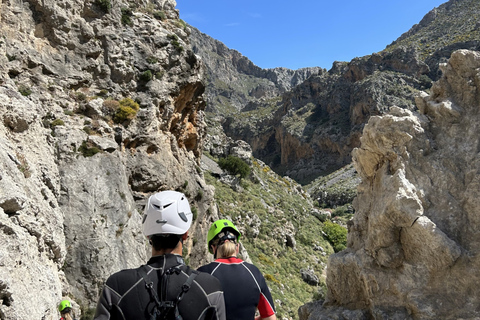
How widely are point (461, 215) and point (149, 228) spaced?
5734 millimetres

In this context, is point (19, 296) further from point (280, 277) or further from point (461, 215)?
point (280, 277)

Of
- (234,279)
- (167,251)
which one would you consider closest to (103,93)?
(234,279)

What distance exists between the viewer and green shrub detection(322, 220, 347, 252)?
42.4m

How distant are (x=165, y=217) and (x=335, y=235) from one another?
4542 centimetres

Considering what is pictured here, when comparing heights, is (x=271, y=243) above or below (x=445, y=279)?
below

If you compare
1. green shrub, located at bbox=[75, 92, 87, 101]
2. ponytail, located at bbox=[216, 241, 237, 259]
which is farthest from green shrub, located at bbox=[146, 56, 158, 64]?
ponytail, located at bbox=[216, 241, 237, 259]

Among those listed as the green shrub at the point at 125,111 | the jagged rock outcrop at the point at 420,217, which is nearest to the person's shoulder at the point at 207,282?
the jagged rock outcrop at the point at 420,217

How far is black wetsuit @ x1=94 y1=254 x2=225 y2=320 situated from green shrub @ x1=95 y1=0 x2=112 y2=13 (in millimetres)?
19665

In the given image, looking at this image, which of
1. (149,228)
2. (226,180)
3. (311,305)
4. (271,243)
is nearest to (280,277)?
(271,243)

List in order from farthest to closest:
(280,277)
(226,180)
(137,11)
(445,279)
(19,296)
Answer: (226,180) < (280,277) < (137,11) < (19,296) < (445,279)

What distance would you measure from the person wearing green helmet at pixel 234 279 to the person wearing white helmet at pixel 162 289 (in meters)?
1.00

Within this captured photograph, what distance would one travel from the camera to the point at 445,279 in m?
5.57

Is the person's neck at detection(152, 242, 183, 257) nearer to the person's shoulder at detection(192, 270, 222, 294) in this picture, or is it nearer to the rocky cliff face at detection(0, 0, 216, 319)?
the person's shoulder at detection(192, 270, 222, 294)

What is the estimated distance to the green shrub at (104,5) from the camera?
59.1 feet
